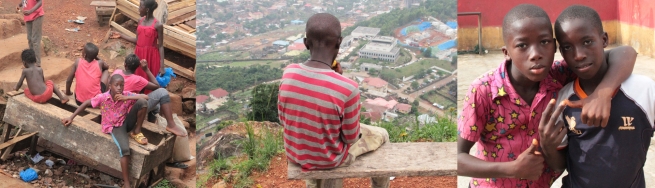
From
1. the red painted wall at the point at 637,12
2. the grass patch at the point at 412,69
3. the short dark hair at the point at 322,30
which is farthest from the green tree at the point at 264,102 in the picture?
the red painted wall at the point at 637,12

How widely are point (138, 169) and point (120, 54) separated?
1668mm

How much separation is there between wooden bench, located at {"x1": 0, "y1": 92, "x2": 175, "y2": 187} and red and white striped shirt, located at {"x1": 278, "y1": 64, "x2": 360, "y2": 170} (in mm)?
2254

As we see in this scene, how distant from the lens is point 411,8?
301 cm

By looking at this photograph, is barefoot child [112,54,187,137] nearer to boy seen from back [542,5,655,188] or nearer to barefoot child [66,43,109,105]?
barefoot child [66,43,109,105]

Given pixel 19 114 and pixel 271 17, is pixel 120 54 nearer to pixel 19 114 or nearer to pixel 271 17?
pixel 19 114

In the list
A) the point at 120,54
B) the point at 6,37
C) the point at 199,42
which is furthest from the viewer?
the point at 6,37

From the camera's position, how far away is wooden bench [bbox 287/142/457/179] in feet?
8.55

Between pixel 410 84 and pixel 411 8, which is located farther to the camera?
pixel 410 84

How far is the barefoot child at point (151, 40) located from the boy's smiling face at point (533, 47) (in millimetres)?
3611

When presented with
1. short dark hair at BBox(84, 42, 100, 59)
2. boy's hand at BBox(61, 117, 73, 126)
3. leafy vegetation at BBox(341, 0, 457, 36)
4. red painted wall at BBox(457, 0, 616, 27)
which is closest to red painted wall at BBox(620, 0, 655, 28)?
red painted wall at BBox(457, 0, 616, 27)

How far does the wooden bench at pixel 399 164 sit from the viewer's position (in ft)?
8.55

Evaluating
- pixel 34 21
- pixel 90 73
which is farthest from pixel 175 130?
pixel 34 21

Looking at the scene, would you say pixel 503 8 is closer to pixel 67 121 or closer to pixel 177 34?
pixel 177 34

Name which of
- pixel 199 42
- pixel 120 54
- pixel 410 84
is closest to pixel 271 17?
pixel 199 42
